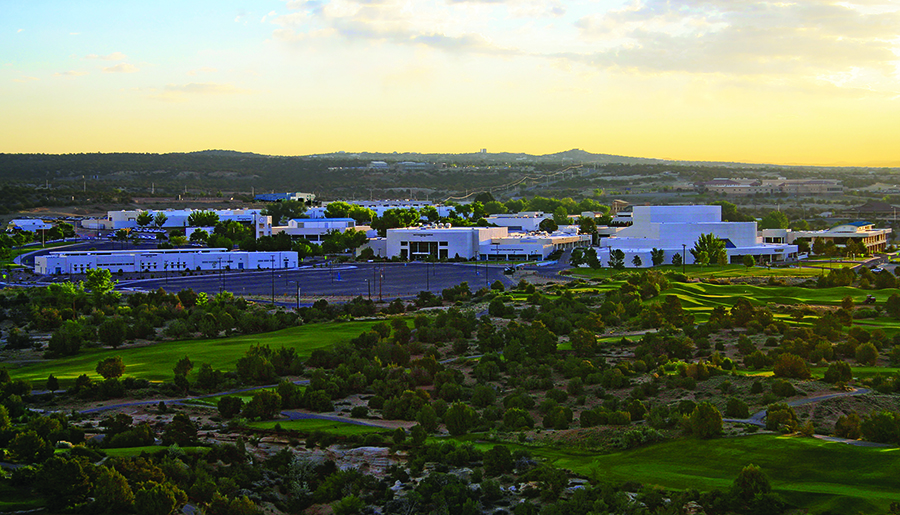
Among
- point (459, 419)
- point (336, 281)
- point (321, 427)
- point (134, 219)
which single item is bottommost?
point (336, 281)

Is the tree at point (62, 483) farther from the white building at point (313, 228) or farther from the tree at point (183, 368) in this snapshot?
the white building at point (313, 228)

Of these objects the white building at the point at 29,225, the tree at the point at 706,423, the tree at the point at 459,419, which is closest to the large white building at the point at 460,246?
the white building at the point at 29,225

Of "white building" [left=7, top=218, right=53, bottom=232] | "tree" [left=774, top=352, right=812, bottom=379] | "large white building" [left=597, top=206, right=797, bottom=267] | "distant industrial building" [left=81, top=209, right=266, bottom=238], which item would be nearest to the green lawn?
"large white building" [left=597, top=206, right=797, bottom=267]

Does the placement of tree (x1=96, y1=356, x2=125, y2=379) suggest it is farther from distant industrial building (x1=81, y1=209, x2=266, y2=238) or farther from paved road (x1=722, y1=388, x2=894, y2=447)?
distant industrial building (x1=81, y1=209, x2=266, y2=238)

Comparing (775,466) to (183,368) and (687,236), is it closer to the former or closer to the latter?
(183,368)

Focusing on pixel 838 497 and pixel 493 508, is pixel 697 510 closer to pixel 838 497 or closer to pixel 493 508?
pixel 838 497

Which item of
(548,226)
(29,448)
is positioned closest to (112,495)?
(29,448)

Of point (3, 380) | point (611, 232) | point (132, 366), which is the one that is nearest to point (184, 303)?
point (132, 366)
